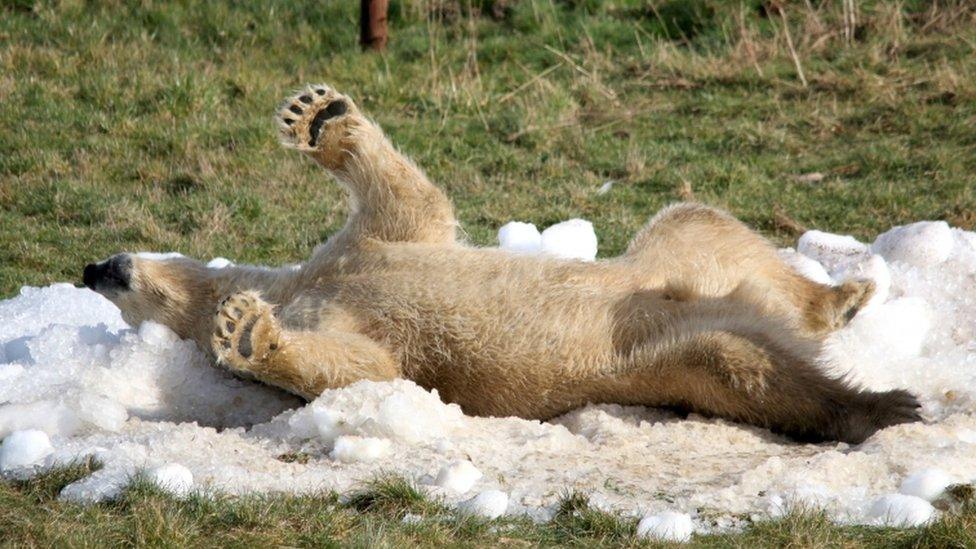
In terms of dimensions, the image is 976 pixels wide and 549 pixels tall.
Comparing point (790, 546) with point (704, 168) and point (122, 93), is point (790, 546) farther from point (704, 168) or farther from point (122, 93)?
point (122, 93)

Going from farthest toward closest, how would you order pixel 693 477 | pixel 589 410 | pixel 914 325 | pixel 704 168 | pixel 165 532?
pixel 704 168 → pixel 914 325 → pixel 589 410 → pixel 693 477 → pixel 165 532

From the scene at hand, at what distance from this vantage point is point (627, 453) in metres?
4.66

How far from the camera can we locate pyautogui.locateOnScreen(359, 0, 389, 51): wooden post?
11.6 m

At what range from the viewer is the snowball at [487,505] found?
13.4 ft

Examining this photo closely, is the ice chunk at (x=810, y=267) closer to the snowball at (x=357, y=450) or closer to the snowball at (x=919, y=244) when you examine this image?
the snowball at (x=919, y=244)

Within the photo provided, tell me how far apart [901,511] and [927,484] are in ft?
0.64

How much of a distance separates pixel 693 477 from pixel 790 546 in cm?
62

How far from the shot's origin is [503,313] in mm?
5133

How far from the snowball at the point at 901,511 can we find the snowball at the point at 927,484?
65 millimetres

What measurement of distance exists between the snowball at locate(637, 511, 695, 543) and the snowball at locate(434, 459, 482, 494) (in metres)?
0.60

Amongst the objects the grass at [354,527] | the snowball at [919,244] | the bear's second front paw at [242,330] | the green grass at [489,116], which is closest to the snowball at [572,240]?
the green grass at [489,116]

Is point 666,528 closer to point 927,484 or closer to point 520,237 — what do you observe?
point 927,484

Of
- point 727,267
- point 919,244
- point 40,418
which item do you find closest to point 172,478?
point 40,418

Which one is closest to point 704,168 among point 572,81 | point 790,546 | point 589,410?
point 572,81
